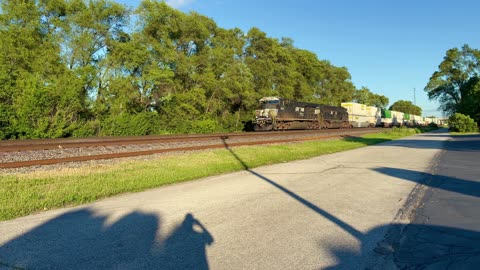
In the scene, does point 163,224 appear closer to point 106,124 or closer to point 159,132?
point 106,124

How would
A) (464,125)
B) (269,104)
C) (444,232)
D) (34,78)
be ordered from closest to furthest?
(444,232) < (34,78) < (269,104) < (464,125)

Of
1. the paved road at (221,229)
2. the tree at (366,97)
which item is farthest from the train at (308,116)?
the tree at (366,97)

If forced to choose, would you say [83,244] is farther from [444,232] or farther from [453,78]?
[453,78]

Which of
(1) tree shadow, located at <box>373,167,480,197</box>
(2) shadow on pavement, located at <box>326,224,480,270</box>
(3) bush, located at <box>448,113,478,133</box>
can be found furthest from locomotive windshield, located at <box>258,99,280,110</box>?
(3) bush, located at <box>448,113,478,133</box>

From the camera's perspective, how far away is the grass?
775 centimetres

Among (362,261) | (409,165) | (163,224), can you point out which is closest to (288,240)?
(362,261)

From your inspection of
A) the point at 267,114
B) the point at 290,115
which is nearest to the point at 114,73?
the point at 267,114

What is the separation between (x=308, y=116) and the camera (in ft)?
136

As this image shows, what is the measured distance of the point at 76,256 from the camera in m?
4.70

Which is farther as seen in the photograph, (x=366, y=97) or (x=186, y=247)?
(x=366, y=97)

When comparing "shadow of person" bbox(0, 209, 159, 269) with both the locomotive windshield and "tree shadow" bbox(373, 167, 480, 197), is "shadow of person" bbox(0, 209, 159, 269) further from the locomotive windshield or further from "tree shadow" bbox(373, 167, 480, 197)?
the locomotive windshield

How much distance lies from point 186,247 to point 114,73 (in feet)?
93.8

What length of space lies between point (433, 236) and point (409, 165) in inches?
391

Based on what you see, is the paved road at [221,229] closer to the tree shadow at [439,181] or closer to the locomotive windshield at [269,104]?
the tree shadow at [439,181]
